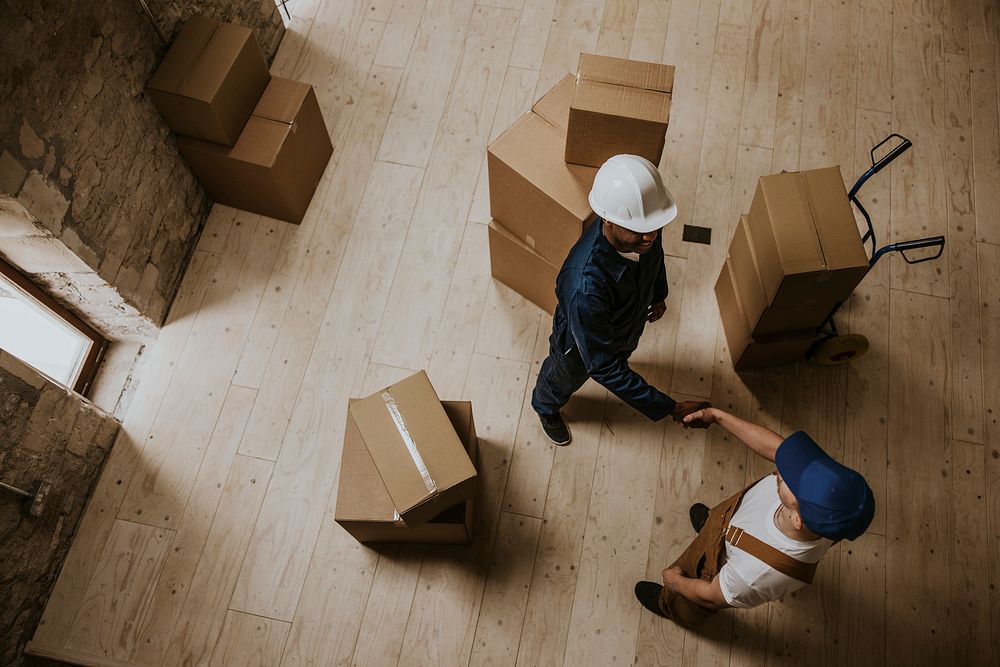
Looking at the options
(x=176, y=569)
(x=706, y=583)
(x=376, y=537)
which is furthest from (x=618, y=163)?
(x=176, y=569)

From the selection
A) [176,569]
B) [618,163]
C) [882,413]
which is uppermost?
[618,163]

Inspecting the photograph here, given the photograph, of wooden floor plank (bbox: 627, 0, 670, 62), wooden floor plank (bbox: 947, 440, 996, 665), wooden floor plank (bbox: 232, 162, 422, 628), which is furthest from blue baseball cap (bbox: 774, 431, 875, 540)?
wooden floor plank (bbox: 627, 0, 670, 62)

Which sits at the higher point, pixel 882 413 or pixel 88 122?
pixel 88 122

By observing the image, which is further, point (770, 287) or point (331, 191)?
point (331, 191)

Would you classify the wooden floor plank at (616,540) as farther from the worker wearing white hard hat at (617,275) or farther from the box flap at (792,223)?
the box flap at (792,223)

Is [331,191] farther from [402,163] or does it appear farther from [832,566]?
[832,566]

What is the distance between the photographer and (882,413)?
2877 millimetres

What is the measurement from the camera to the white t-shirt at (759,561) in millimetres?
1771

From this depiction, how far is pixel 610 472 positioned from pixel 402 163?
178cm

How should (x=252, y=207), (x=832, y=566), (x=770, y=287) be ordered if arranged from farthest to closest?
(x=252, y=207) → (x=832, y=566) → (x=770, y=287)

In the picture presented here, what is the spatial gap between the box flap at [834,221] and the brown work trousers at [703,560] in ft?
2.77

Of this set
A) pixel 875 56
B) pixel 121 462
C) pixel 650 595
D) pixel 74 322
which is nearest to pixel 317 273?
pixel 74 322

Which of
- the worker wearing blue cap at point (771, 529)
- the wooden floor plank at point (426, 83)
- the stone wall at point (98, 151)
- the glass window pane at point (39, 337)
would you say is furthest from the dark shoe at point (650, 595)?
the glass window pane at point (39, 337)

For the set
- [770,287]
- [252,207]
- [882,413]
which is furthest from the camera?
[252,207]
